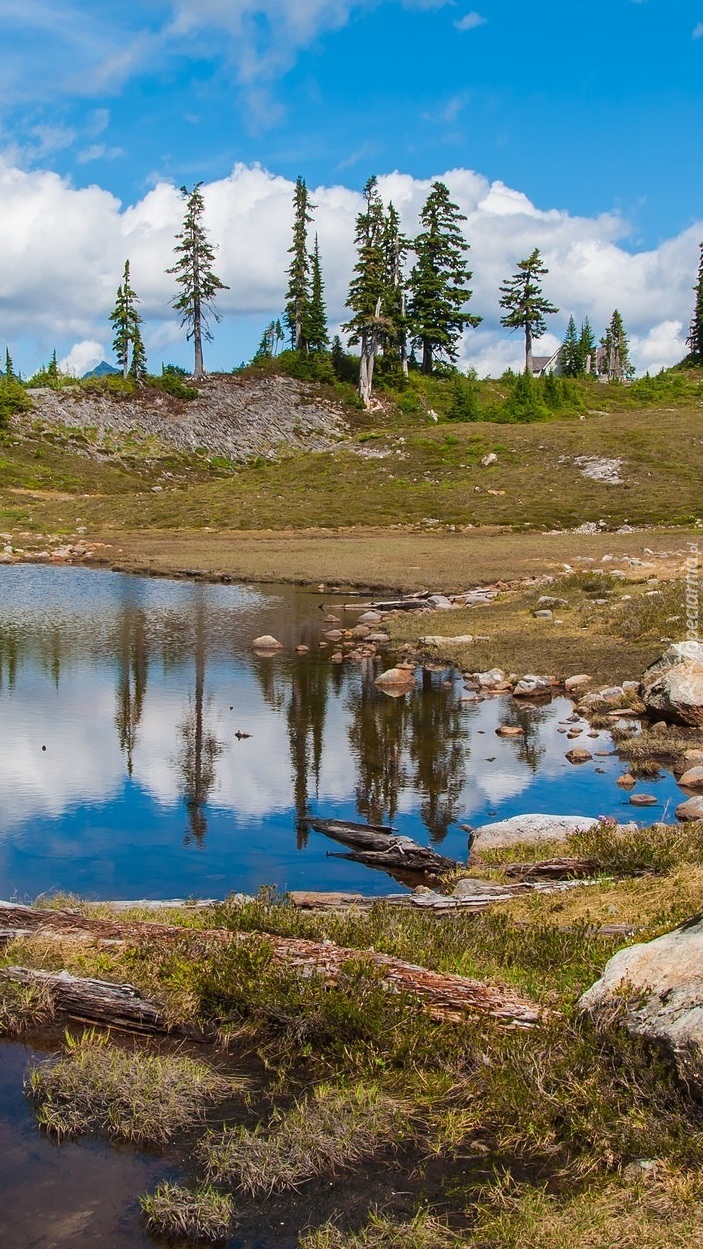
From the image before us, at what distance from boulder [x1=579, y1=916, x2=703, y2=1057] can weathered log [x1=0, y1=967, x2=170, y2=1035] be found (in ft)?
10.9

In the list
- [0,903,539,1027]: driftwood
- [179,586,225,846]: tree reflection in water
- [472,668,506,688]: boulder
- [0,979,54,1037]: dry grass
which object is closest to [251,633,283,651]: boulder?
[179,586,225,846]: tree reflection in water

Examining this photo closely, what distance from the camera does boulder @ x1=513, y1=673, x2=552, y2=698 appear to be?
71.1ft

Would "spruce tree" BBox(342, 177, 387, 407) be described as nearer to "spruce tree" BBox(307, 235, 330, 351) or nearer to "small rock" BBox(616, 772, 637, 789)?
"spruce tree" BBox(307, 235, 330, 351)

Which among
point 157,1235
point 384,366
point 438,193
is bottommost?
point 157,1235

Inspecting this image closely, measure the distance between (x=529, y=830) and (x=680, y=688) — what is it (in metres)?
6.91

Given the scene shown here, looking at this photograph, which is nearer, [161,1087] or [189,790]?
[161,1087]

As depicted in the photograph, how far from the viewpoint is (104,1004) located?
25.1ft

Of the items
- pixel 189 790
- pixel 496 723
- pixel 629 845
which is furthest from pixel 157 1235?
pixel 496 723

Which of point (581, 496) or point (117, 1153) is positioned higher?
point (581, 496)

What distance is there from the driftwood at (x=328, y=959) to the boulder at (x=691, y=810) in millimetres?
6949

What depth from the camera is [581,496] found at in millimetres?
62312

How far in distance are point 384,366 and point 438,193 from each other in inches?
791

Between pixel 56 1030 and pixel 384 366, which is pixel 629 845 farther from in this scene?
pixel 384 366

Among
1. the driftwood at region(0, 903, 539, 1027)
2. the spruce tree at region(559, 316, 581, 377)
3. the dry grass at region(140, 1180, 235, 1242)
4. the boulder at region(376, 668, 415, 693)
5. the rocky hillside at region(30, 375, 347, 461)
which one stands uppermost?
the spruce tree at region(559, 316, 581, 377)
